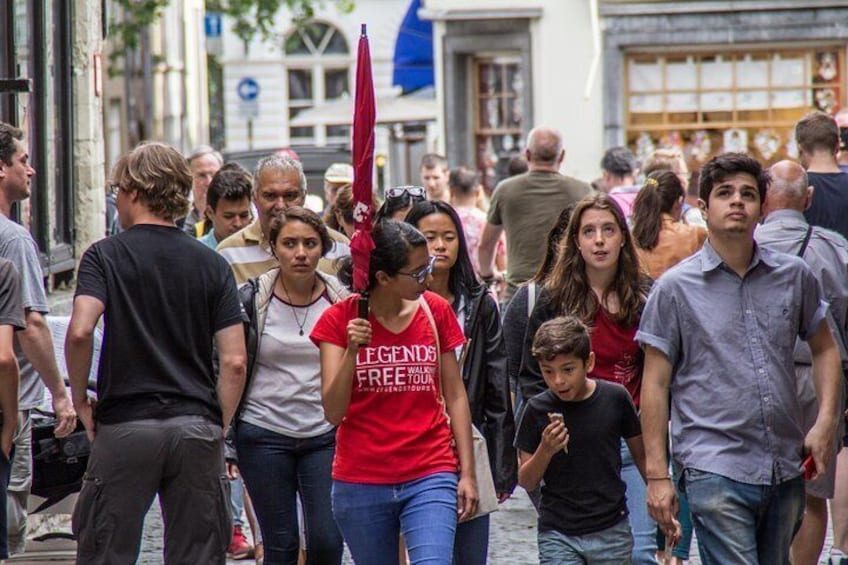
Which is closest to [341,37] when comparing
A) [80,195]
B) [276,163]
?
[80,195]

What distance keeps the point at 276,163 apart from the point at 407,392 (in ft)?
7.61

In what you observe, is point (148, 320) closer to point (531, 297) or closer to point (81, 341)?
point (81, 341)

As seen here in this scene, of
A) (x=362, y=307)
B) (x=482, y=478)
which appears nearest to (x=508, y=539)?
(x=482, y=478)

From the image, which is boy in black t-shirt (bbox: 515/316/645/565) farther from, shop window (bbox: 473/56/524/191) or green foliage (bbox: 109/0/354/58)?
green foliage (bbox: 109/0/354/58)

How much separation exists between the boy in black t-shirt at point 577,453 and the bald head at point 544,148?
523 centimetres

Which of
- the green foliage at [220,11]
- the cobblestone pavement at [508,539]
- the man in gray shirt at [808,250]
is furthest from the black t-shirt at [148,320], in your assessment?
the green foliage at [220,11]

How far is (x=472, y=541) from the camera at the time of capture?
6.67 meters

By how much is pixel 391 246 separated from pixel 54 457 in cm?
260

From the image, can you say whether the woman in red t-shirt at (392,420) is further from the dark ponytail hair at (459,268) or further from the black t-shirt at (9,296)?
the black t-shirt at (9,296)

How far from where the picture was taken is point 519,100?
78.9ft

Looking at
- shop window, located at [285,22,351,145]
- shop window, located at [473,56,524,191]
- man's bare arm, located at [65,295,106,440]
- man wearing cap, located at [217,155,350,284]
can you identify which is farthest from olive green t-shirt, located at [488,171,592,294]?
shop window, located at [285,22,351,145]

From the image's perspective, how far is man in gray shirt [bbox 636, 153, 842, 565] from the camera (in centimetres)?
608

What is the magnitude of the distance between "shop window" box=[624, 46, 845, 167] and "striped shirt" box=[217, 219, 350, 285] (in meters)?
15.4

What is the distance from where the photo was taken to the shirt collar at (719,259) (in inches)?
243
